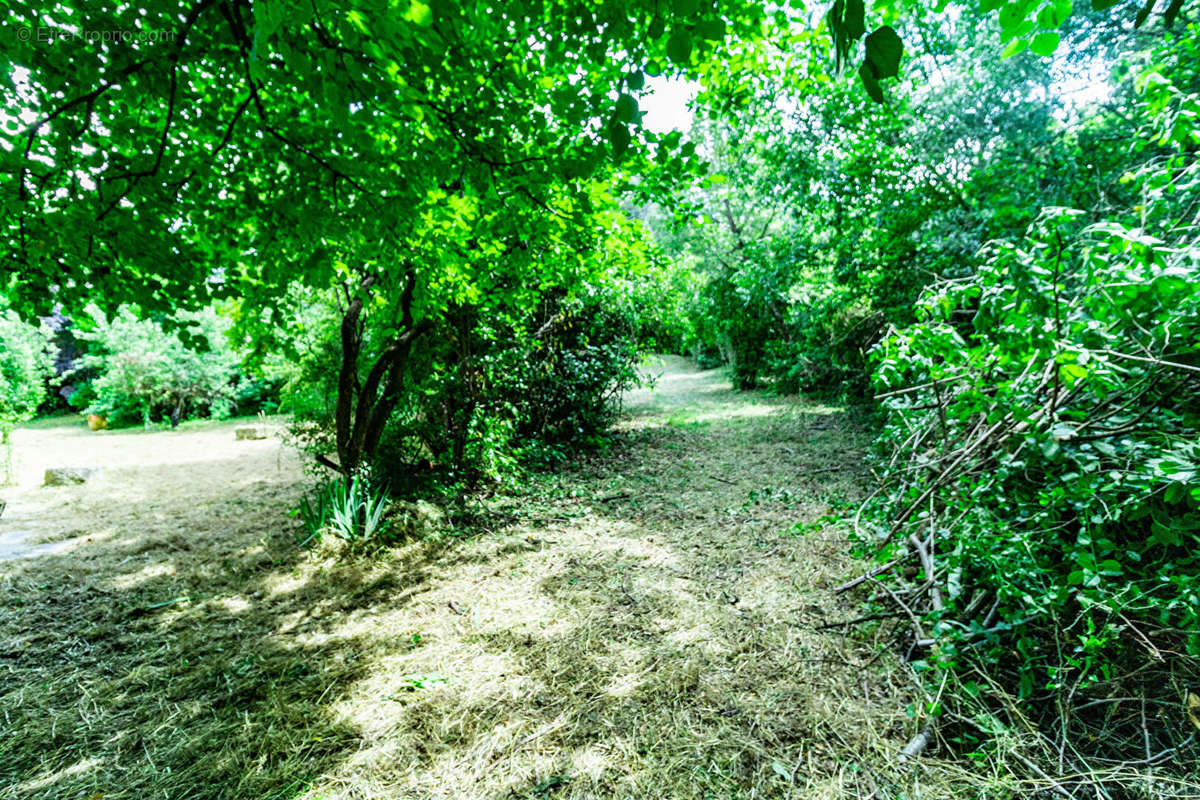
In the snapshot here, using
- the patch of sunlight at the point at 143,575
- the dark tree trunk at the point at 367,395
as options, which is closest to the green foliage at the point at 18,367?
the patch of sunlight at the point at 143,575

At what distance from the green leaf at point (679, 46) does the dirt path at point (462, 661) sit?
2.32 metres

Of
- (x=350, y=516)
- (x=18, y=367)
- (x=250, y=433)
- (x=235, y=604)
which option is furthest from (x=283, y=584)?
(x=18, y=367)

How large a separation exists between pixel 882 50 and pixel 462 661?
294cm

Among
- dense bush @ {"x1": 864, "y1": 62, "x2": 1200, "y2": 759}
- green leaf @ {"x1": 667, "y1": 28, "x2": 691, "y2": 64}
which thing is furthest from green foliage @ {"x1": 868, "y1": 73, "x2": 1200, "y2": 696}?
green leaf @ {"x1": 667, "y1": 28, "x2": 691, "y2": 64}

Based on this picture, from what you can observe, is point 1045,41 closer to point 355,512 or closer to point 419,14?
point 419,14

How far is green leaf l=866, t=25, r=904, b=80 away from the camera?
96 centimetres

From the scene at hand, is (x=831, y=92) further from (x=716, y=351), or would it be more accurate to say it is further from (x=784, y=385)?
(x=716, y=351)

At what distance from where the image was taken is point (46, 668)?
8.80ft

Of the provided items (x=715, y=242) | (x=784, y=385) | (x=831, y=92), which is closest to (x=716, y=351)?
(x=715, y=242)

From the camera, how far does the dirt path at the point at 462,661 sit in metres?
1.95

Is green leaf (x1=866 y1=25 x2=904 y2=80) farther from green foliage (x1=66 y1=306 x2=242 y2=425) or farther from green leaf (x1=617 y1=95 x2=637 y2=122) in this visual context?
green foliage (x1=66 y1=306 x2=242 y2=425)

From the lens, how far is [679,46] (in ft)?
3.65

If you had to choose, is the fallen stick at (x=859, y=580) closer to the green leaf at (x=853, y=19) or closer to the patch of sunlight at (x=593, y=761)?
the patch of sunlight at (x=593, y=761)

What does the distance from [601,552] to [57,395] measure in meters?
22.1
